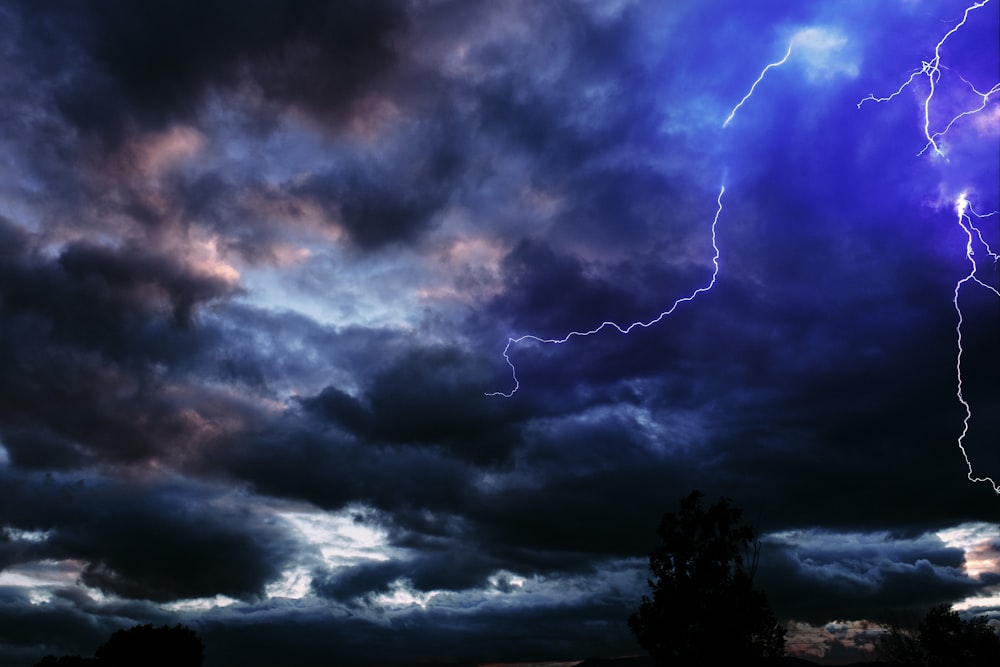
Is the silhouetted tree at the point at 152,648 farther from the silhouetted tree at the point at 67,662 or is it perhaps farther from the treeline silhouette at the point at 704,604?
the treeline silhouette at the point at 704,604

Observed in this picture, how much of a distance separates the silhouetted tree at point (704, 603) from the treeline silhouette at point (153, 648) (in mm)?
71884

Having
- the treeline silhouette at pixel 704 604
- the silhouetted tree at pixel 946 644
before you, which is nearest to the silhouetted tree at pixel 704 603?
the treeline silhouette at pixel 704 604

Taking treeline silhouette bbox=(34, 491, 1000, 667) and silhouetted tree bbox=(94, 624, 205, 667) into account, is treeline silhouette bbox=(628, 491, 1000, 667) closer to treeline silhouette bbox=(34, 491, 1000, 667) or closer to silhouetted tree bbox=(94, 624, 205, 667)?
treeline silhouette bbox=(34, 491, 1000, 667)

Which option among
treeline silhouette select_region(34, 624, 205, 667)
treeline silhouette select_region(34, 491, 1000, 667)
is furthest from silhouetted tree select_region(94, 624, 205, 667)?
treeline silhouette select_region(34, 491, 1000, 667)

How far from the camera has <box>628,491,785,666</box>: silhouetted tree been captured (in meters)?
50.2

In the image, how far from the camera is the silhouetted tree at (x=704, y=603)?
5016cm

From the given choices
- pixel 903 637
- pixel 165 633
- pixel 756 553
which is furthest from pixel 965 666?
pixel 165 633

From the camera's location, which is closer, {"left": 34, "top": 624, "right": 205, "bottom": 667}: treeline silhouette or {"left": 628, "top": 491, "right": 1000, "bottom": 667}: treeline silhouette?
{"left": 628, "top": 491, "right": 1000, "bottom": 667}: treeline silhouette

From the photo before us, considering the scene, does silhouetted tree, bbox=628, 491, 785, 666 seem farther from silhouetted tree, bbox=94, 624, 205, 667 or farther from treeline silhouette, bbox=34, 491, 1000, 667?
silhouetted tree, bbox=94, 624, 205, 667

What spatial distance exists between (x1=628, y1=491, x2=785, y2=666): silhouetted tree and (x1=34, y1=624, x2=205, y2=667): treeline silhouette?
71.9 m

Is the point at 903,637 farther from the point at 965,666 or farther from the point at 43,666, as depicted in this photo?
the point at 43,666

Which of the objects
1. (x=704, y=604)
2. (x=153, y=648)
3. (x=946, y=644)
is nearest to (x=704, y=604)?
(x=704, y=604)

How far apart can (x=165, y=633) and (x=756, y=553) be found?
3236 inches

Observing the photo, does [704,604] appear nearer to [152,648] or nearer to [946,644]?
[946,644]
